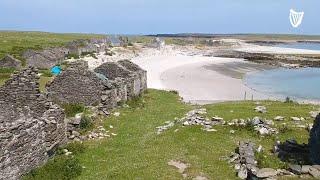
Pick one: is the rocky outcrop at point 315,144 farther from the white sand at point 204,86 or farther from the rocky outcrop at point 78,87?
the white sand at point 204,86

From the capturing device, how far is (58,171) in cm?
2133

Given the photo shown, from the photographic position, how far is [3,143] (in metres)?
18.8

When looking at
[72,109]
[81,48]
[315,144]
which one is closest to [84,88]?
[72,109]

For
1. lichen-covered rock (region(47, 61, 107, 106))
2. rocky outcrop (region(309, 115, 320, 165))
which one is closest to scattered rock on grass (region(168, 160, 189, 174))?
rocky outcrop (region(309, 115, 320, 165))

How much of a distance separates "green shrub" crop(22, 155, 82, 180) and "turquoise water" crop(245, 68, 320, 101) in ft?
151

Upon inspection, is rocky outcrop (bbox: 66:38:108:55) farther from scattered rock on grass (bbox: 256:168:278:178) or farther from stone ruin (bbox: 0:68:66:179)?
scattered rock on grass (bbox: 256:168:278:178)

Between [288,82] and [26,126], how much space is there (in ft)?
224

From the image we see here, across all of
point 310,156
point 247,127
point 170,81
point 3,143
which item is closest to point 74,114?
point 247,127

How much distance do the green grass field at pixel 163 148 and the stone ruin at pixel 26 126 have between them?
30.3 inches

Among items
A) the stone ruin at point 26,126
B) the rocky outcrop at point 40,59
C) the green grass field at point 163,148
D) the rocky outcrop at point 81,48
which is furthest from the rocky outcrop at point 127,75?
the rocky outcrop at point 81,48

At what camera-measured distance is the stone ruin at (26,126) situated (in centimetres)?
1936

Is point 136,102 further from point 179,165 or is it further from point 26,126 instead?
point 26,126

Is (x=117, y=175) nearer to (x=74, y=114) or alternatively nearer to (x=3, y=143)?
(x=3, y=143)

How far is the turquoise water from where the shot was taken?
68812mm
